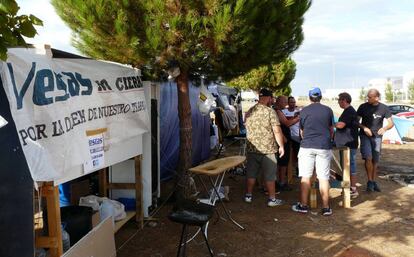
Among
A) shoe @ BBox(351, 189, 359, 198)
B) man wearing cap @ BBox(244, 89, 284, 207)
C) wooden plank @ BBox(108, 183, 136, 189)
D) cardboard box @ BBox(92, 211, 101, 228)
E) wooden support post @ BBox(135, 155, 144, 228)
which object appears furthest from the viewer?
shoe @ BBox(351, 189, 359, 198)

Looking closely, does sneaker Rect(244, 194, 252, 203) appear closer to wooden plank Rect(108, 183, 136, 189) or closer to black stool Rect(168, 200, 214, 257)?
wooden plank Rect(108, 183, 136, 189)

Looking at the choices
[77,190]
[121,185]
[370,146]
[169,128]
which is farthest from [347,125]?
[77,190]

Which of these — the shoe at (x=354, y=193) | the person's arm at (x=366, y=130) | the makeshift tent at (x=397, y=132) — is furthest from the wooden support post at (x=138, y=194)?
the makeshift tent at (x=397, y=132)

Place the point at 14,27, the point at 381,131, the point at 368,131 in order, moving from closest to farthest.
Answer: the point at 14,27 → the point at 368,131 → the point at 381,131

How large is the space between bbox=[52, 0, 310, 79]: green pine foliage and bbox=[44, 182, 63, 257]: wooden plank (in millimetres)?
2285

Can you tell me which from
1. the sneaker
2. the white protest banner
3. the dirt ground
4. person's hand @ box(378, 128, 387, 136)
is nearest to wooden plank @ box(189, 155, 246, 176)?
the dirt ground

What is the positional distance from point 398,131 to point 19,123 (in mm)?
16132

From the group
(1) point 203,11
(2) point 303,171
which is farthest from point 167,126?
(1) point 203,11

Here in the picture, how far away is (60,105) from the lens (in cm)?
A: 339

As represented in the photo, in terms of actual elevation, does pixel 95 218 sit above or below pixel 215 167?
below

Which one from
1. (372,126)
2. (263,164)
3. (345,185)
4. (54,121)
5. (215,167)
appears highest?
(54,121)

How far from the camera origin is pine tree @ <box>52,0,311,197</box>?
15.9 ft

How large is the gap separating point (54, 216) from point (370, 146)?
5.74 metres

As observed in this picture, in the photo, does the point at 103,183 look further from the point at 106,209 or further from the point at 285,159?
the point at 285,159
